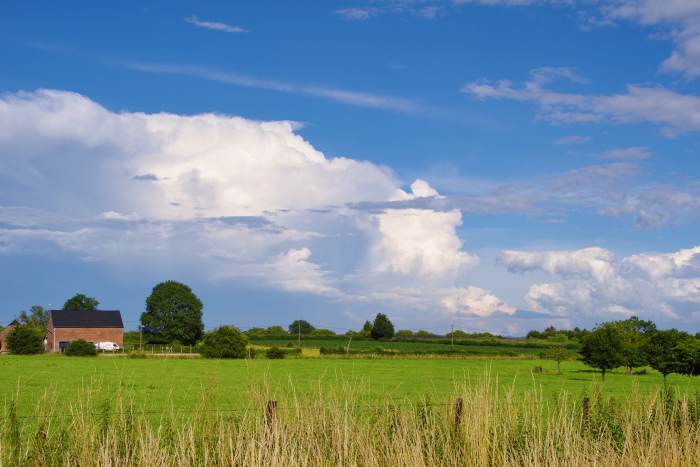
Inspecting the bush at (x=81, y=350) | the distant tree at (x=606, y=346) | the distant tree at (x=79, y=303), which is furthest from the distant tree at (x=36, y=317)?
the distant tree at (x=606, y=346)

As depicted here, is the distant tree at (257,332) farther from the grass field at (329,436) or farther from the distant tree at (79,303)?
the grass field at (329,436)

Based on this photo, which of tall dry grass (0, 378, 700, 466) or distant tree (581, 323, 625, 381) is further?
distant tree (581, 323, 625, 381)

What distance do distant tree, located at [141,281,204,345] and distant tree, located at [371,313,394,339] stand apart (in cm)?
2278

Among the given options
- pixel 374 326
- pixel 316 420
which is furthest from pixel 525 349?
pixel 316 420

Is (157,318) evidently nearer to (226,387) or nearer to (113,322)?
(113,322)

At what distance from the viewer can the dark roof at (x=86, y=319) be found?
83688 mm

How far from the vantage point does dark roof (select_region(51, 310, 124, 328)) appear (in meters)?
83.7

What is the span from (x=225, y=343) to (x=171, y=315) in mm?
28833

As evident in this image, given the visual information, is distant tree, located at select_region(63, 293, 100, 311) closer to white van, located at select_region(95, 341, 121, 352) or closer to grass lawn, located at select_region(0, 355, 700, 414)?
white van, located at select_region(95, 341, 121, 352)

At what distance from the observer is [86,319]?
279ft

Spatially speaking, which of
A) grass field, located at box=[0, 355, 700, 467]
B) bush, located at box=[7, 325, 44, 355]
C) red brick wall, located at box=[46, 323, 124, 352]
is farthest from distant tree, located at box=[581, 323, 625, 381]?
red brick wall, located at box=[46, 323, 124, 352]

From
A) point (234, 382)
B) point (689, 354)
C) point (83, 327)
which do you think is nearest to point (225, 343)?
point (83, 327)

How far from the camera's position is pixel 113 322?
86.4 metres

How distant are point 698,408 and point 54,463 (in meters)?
12.2
